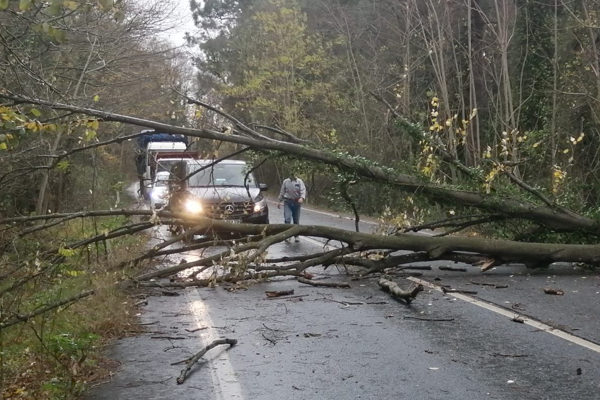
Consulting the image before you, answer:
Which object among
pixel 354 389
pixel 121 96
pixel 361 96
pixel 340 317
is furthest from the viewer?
pixel 361 96

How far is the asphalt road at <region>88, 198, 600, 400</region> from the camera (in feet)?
21.5

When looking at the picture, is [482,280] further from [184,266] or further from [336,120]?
[336,120]

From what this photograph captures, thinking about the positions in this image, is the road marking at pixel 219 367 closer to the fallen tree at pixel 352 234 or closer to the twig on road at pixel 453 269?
the fallen tree at pixel 352 234

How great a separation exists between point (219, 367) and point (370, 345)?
1705 mm

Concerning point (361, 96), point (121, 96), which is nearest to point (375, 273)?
point (121, 96)

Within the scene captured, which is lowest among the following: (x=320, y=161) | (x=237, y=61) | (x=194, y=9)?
(x=320, y=161)

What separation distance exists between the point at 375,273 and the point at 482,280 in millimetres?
1751

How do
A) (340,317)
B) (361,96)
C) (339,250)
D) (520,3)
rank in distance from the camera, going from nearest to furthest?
1. (340,317)
2. (339,250)
3. (520,3)
4. (361,96)

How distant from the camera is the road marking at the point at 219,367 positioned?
21.2 ft

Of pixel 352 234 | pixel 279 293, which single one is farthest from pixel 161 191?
pixel 352 234

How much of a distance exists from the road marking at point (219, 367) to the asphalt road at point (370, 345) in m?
0.01

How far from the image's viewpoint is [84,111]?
991cm

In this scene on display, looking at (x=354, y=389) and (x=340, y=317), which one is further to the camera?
(x=340, y=317)

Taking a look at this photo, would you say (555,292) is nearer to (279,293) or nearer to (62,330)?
(279,293)
